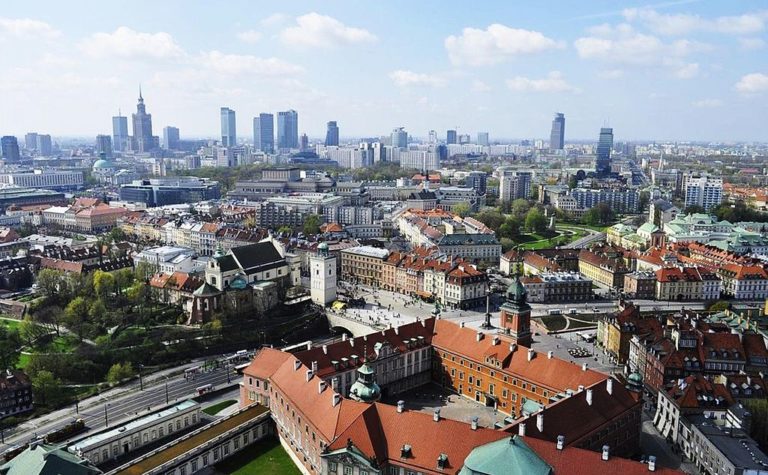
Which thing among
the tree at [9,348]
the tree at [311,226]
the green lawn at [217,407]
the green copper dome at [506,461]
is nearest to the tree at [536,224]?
the tree at [311,226]

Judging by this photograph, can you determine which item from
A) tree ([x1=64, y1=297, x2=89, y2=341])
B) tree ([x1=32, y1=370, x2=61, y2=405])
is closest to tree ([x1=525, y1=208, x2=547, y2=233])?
tree ([x1=64, y1=297, x2=89, y2=341])

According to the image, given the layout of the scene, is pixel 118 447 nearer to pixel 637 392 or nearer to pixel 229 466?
pixel 229 466

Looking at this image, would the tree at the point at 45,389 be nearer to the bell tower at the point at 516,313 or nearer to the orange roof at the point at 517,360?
the orange roof at the point at 517,360

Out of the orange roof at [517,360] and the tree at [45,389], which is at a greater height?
the orange roof at [517,360]

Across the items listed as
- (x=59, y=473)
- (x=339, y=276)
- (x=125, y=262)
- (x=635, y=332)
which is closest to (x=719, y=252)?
(x=635, y=332)

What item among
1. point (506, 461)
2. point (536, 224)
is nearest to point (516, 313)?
Result: point (506, 461)

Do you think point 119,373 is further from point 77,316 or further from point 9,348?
point 77,316

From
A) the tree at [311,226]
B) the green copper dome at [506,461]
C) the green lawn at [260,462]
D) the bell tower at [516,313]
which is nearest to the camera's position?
the green copper dome at [506,461]
